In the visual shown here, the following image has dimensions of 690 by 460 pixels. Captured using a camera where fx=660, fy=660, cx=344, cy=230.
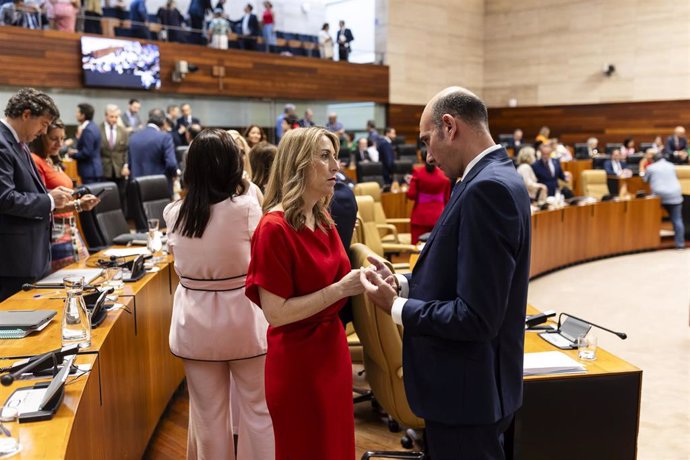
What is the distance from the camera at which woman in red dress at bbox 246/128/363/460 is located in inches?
81.1

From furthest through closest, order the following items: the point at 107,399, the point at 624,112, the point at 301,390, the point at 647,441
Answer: the point at 624,112 < the point at 647,441 < the point at 107,399 < the point at 301,390

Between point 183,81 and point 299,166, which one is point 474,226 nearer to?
point 299,166

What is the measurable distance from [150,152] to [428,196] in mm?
3127

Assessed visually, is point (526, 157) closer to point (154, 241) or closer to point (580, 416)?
point (154, 241)

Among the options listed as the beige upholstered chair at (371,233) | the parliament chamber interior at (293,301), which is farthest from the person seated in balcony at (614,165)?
the beige upholstered chair at (371,233)

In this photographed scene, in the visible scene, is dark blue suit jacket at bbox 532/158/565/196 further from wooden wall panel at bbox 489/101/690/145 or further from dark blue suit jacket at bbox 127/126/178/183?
wooden wall panel at bbox 489/101/690/145

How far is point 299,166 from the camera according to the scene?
2.15m

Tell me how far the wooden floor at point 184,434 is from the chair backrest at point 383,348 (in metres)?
0.52

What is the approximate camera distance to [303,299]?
2070 mm

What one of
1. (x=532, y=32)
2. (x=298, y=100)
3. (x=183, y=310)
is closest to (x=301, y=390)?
(x=183, y=310)

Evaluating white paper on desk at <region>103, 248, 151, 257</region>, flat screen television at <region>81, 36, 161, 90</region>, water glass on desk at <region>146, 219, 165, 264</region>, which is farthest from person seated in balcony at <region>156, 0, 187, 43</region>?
water glass on desk at <region>146, 219, 165, 264</region>

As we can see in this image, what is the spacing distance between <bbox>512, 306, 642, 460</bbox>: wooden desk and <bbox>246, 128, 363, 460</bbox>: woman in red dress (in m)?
0.73

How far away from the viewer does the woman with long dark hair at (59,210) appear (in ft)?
11.7

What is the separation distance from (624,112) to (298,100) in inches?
316
